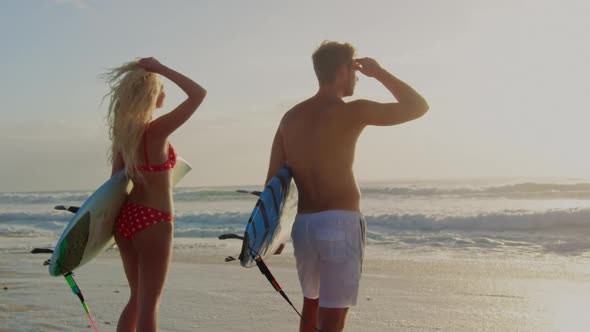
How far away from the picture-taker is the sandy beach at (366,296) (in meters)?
5.93

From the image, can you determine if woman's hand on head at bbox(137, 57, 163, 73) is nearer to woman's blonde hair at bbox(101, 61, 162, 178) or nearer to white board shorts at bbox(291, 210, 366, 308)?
woman's blonde hair at bbox(101, 61, 162, 178)

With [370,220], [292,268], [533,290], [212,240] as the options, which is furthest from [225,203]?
[533,290]

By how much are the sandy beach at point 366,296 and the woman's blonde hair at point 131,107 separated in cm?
241

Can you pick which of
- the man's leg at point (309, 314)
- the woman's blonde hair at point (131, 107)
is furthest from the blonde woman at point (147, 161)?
the man's leg at point (309, 314)

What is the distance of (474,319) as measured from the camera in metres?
6.09

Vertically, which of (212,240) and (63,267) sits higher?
(63,267)

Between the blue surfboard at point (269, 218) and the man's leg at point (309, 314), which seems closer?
the blue surfboard at point (269, 218)

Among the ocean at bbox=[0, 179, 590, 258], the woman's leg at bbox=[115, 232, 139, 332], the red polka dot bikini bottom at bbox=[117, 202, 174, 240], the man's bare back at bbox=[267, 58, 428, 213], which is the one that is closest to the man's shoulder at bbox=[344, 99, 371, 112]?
the man's bare back at bbox=[267, 58, 428, 213]

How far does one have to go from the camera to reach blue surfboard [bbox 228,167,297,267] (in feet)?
11.3

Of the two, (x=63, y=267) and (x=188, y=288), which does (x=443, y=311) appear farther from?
(x=63, y=267)

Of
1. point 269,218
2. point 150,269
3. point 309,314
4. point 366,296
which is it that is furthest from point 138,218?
point 366,296

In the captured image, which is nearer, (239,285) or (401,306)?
(401,306)

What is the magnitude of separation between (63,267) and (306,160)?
154 centimetres

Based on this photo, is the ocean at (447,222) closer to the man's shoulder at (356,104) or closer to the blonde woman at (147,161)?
the blonde woman at (147,161)
